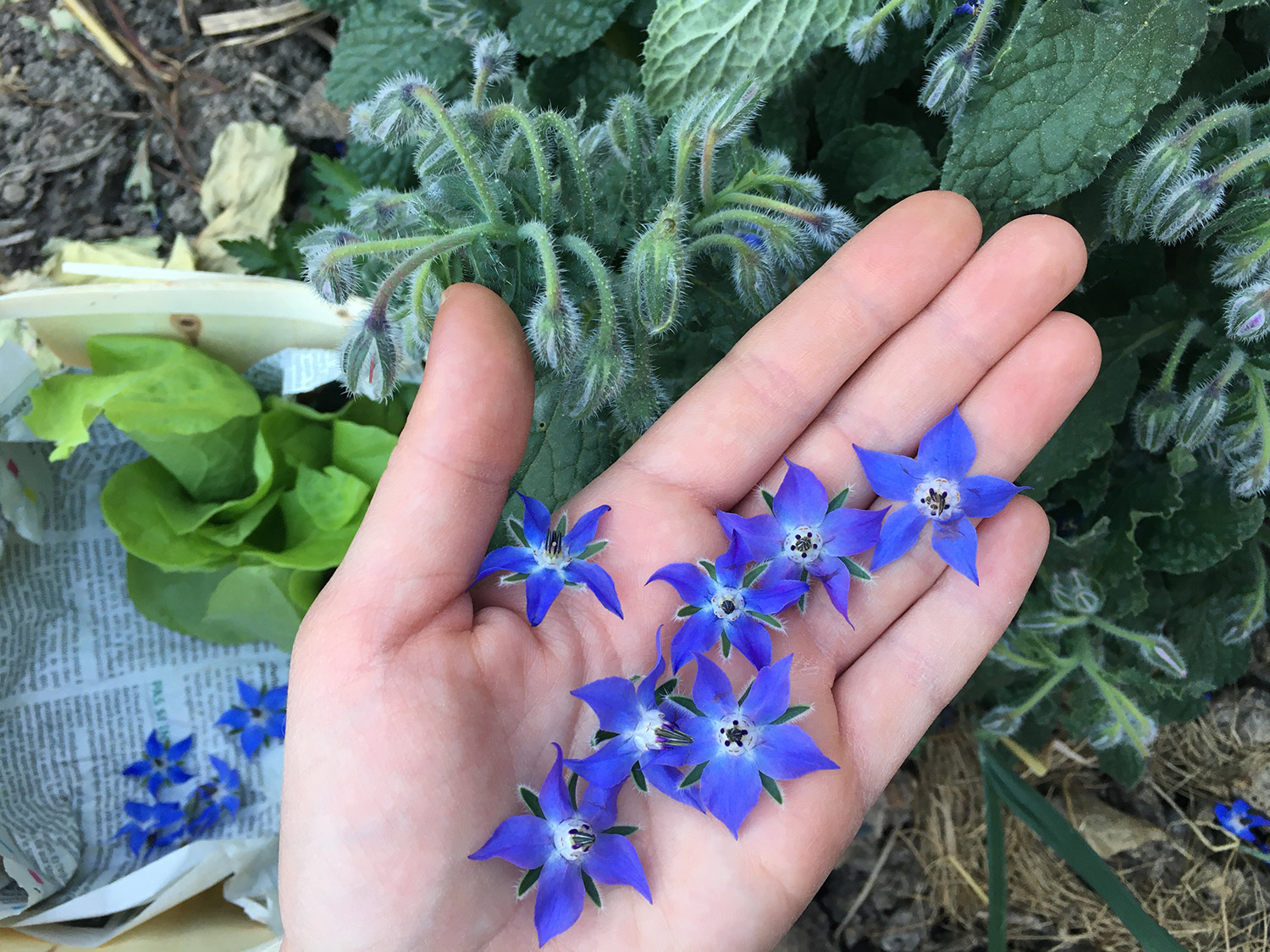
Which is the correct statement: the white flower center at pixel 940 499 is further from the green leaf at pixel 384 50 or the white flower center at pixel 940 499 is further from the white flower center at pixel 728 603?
the green leaf at pixel 384 50

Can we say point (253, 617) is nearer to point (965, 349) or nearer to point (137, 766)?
point (137, 766)

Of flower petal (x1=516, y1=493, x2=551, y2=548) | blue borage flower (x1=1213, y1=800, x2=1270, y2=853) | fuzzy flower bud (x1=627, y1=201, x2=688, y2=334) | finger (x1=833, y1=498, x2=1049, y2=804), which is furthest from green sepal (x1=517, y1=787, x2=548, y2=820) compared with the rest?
blue borage flower (x1=1213, y1=800, x2=1270, y2=853)

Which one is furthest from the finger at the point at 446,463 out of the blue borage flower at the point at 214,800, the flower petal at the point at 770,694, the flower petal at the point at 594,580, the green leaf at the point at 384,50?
the blue borage flower at the point at 214,800

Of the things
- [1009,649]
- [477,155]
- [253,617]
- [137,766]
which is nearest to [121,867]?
[137,766]

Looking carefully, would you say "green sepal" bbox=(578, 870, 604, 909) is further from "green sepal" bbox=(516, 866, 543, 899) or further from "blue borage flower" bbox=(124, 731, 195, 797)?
Answer: "blue borage flower" bbox=(124, 731, 195, 797)

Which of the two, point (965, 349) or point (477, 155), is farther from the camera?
point (965, 349)
